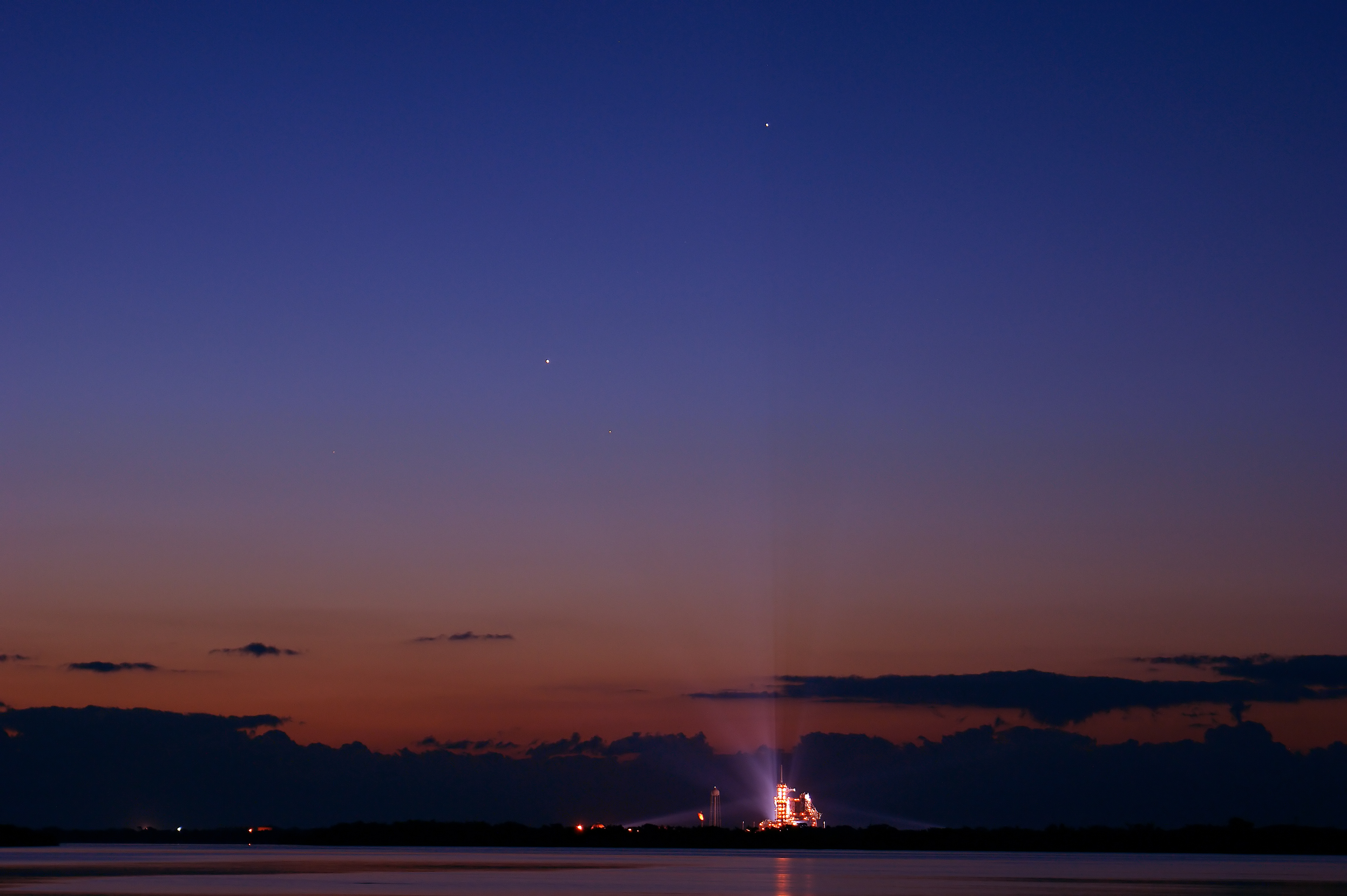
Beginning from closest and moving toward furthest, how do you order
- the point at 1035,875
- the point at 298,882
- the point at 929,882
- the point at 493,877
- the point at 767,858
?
the point at 298,882 < the point at 929,882 < the point at 493,877 < the point at 1035,875 < the point at 767,858

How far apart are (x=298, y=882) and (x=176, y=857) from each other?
78.2 meters

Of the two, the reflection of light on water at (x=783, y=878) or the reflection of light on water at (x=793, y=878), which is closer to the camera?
the reflection of light on water at (x=793, y=878)

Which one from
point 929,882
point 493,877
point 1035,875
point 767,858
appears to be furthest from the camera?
point 767,858

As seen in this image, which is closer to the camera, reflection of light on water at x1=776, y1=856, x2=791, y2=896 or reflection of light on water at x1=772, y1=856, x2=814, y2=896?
reflection of light on water at x1=772, y1=856, x2=814, y2=896

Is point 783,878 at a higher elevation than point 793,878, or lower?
lower

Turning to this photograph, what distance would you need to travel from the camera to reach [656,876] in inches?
3280

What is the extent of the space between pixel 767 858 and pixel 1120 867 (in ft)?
129

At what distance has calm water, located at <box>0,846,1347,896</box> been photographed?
62094 mm

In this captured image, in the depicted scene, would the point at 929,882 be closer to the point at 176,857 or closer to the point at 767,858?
the point at 767,858

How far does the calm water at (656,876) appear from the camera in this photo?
6209 centimetres

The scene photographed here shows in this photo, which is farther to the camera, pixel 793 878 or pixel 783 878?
pixel 783 878

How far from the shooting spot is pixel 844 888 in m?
64.0

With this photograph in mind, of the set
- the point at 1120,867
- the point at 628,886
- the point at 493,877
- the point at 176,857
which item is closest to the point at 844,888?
the point at 628,886

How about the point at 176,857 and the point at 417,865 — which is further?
the point at 176,857
